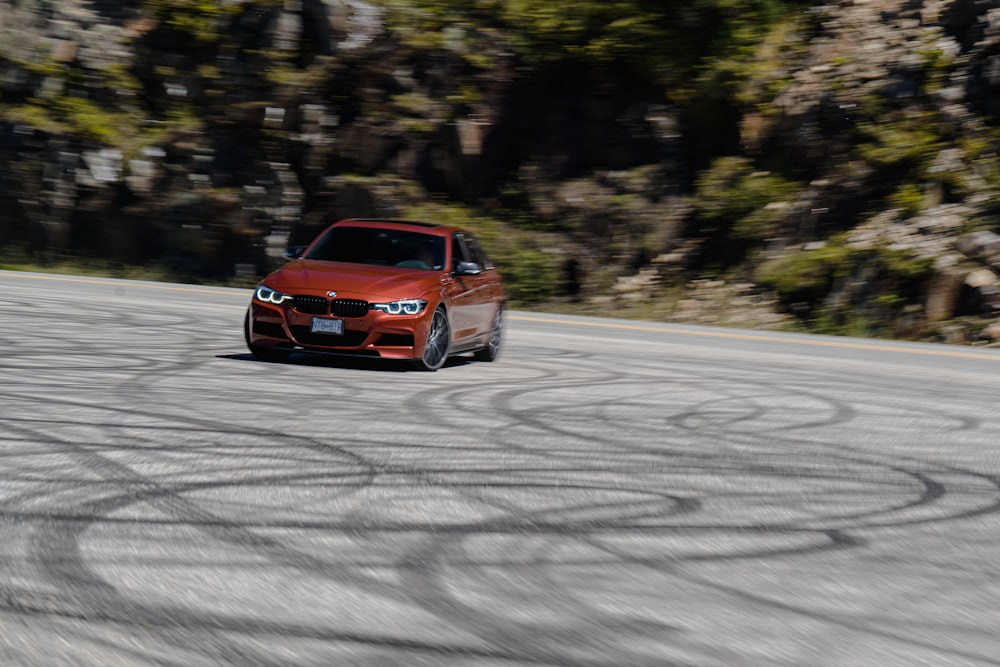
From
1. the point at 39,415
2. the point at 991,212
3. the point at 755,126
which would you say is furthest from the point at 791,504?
the point at 755,126

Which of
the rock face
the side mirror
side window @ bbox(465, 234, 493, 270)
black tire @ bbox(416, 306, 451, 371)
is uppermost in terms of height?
the rock face

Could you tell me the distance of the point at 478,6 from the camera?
3269 centimetres

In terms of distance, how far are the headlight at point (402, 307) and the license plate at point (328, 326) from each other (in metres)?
0.37

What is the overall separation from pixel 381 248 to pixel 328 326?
1.83m

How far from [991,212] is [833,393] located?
43.3 ft

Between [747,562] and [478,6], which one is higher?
[478,6]

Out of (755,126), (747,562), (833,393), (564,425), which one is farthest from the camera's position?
(755,126)

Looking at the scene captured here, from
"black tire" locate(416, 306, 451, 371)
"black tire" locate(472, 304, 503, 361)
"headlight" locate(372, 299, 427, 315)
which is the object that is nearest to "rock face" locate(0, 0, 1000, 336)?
"black tire" locate(472, 304, 503, 361)

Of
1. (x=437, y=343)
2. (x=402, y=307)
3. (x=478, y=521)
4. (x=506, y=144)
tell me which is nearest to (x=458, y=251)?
(x=437, y=343)

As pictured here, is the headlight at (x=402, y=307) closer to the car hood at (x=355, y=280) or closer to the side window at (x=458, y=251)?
the car hood at (x=355, y=280)

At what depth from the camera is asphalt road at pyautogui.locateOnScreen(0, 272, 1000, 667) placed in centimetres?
435

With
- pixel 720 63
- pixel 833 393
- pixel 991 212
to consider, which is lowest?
pixel 833 393

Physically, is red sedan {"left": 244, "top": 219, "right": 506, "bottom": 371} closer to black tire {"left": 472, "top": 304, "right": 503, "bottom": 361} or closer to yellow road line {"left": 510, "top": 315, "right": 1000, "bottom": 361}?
black tire {"left": 472, "top": 304, "right": 503, "bottom": 361}

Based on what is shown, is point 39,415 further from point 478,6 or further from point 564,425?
point 478,6
